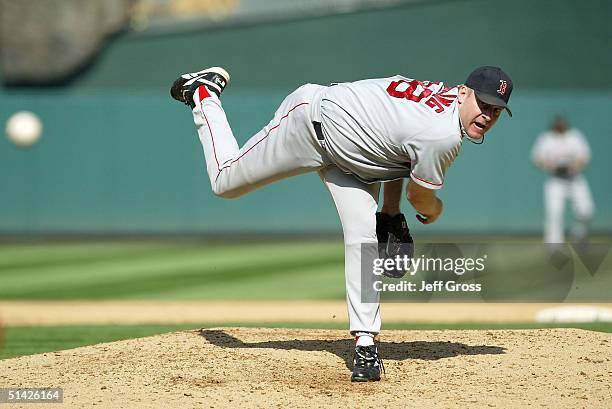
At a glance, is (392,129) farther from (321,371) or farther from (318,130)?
(321,371)

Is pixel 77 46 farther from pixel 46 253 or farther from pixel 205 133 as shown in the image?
pixel 205 133

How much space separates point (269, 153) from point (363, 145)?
535 millimetres

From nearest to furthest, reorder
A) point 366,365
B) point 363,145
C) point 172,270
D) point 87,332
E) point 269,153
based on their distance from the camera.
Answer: point 363,145
point 366,365
point 269,153
point 87,332
point 172,270

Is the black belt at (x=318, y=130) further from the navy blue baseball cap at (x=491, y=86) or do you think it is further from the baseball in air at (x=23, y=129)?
the baseball in air at (x=23, y=129)

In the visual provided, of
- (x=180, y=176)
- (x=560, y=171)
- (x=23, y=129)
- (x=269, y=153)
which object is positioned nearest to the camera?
(x=269, y=153)

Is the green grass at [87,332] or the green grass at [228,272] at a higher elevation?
the green grass at [228,272]

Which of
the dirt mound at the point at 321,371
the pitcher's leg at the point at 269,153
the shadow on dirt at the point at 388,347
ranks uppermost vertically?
the pitcher's leg at the point at 269,153

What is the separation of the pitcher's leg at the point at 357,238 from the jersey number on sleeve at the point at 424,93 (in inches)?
18.8

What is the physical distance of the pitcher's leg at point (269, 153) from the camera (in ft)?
15.6

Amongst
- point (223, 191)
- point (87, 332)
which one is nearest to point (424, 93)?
point (223, 191)

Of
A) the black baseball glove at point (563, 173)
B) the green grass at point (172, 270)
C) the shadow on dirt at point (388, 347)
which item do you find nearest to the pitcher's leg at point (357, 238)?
the shadow on dirt at point (388, 347)

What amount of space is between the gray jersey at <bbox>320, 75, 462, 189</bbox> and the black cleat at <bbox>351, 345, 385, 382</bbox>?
83cm

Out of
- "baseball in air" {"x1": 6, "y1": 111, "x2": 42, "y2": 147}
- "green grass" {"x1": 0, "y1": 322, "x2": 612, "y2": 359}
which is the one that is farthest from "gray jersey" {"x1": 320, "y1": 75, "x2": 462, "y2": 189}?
"baseball in air" {"x1": 6, "y1": 111, "x2": 42, "y2": 147}

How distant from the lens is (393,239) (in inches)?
195
